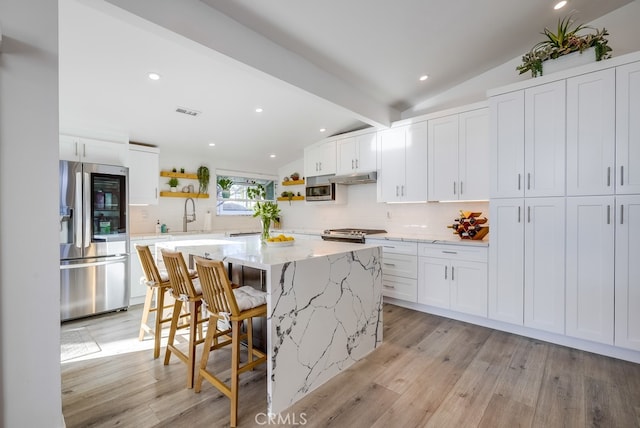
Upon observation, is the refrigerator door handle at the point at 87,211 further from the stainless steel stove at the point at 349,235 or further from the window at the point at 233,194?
the stainless steel stove at the point at 349,235

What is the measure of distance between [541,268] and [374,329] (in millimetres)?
1710

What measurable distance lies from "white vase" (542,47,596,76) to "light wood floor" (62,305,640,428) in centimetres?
260

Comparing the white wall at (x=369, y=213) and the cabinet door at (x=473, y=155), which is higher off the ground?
the cabinet door at (x=473, y=155)

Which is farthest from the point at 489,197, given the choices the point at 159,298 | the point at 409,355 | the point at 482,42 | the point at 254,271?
the point at 159,298

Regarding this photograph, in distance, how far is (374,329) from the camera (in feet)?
8.44

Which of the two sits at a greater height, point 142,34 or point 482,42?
point 482,42

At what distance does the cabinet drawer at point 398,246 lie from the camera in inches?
141

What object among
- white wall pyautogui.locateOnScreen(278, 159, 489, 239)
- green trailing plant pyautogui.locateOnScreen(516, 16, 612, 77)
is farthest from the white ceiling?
white wall pyautogui.locateOnScreen(278, 159, 489, 239)

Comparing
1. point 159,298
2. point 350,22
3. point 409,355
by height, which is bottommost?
point 409,355

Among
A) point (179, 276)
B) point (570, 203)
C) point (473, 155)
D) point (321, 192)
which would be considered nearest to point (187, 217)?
point (321, 192)

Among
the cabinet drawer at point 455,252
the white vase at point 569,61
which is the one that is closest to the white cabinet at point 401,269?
the cabinet drawer at point 455,252

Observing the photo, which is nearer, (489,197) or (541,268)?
(541,268)

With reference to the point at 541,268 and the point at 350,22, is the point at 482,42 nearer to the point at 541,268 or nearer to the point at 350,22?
the point at 350,22

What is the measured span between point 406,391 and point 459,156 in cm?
267
